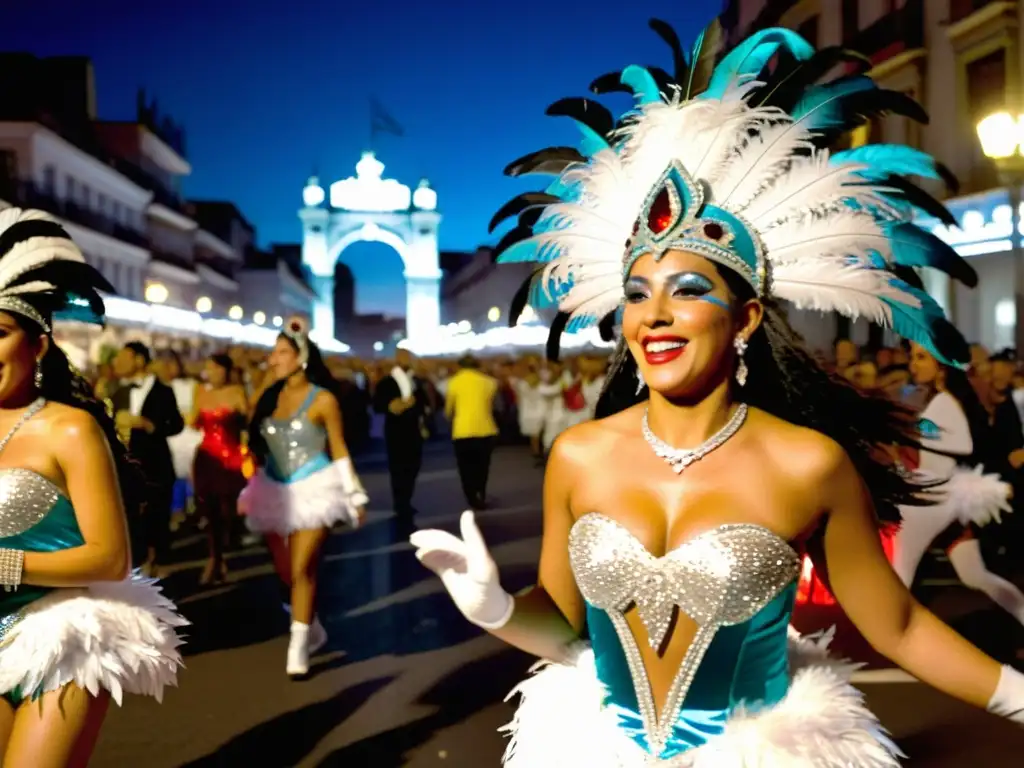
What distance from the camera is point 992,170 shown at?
72.7ft

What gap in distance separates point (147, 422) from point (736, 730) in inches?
318

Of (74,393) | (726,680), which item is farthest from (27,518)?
(726,680)

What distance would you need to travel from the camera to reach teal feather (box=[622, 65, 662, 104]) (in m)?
2.90

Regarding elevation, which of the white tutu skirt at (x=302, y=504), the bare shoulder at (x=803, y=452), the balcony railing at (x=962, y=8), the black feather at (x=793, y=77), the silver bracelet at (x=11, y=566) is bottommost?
the white tutu skirt at (x=302, y=504)

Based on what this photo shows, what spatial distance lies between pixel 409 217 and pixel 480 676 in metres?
115

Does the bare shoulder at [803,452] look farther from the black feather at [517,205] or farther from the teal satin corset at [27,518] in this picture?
the teal satin corset at [27,518]

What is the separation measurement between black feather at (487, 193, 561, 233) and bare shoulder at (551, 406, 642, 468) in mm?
677

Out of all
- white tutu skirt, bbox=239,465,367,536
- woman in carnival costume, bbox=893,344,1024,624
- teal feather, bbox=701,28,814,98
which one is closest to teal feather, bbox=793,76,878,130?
teal feather, bbox=701,28,814,98

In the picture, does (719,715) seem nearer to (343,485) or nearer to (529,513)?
(343,485)

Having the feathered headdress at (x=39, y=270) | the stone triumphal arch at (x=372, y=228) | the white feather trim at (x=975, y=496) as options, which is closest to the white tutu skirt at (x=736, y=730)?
the feathered headdress at (x=39, y=270)

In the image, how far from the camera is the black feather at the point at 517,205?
122 inches

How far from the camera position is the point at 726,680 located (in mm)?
2457

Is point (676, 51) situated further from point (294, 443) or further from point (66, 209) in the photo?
point (66, 209)

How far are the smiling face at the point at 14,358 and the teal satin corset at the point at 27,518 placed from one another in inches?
10.5
